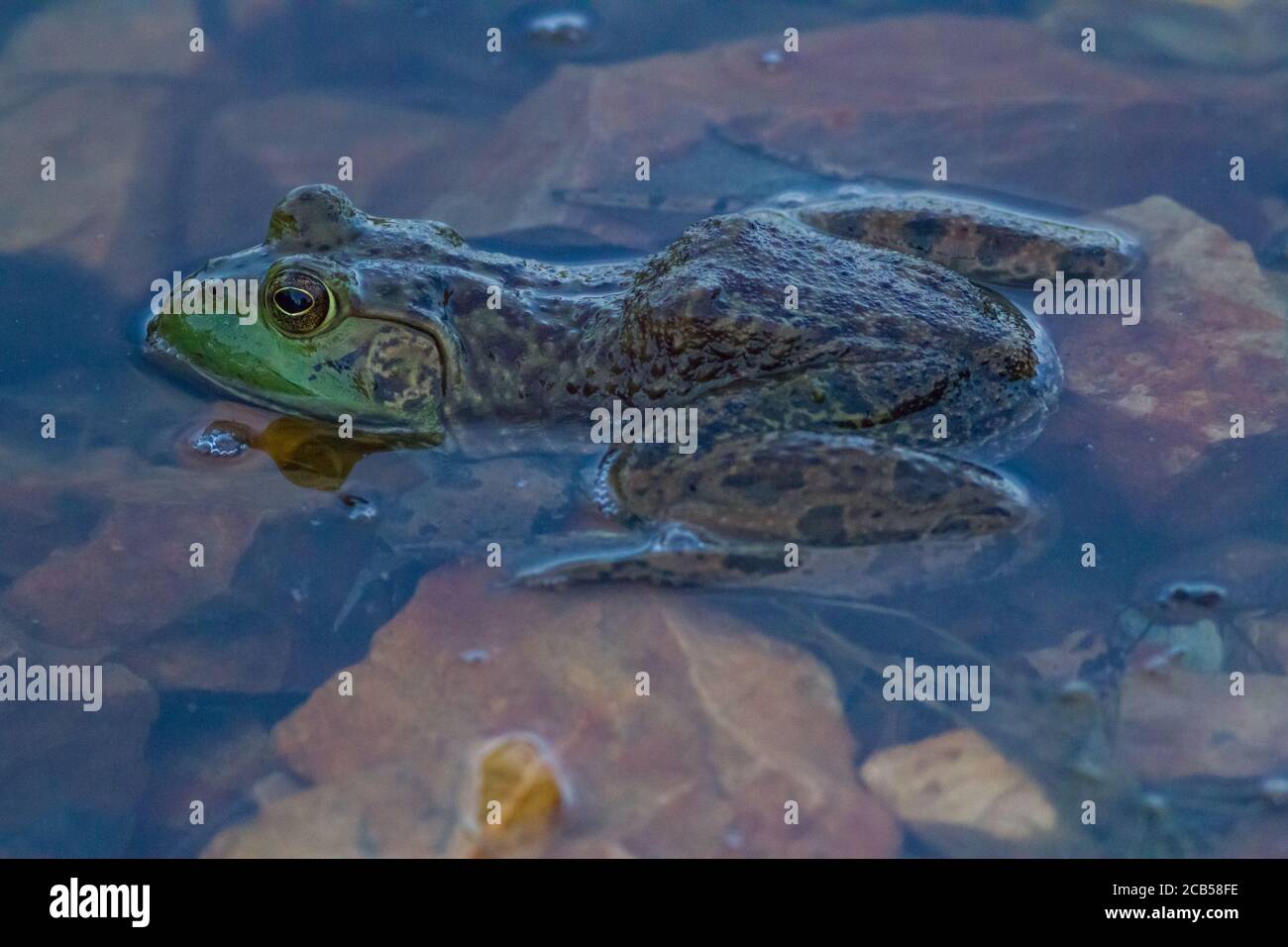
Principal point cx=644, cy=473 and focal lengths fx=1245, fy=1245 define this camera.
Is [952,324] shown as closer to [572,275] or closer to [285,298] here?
[572,275]

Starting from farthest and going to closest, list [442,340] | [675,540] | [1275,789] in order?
[442,340] < [675,540] < [1275,789]

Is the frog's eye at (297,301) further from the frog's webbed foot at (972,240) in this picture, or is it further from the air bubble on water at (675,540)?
the frog's webbed foot at (972,240)

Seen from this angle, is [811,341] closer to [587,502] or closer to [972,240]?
[587,502]

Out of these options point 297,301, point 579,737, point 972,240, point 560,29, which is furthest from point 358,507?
point 560,29

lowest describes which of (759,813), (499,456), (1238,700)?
(759,813)

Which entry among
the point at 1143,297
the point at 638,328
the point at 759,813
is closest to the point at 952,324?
the point at 638,328

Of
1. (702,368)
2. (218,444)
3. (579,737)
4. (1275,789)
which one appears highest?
(702,368)

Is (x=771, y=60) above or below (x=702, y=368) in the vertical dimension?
above
